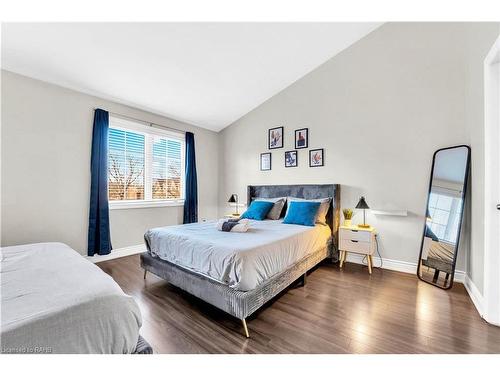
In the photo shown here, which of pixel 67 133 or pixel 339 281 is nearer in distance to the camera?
pixel 339 281

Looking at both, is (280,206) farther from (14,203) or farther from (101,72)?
(14,203)

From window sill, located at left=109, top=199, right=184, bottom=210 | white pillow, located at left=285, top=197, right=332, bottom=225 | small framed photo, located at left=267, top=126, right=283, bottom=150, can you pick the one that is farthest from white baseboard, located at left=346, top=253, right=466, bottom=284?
window sill, located at left=109, top=199, right=184, bottom=210

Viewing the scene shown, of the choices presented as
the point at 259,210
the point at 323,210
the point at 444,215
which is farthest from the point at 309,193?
the point at 444,215

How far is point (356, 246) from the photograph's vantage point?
2.94 meters

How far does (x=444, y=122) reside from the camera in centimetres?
265

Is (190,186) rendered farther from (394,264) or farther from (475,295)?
(475,295)

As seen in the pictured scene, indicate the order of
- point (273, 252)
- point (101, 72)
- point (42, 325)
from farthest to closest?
point (101, 72)
point (273, 252)
point (42, 325)

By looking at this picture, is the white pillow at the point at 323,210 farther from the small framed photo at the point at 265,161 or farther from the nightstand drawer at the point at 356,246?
the small framed photo at the point at 265,161

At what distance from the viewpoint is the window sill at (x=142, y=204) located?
346cm

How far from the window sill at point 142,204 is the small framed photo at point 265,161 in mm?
1785

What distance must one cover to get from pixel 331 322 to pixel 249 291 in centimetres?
74

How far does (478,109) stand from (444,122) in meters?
0.51

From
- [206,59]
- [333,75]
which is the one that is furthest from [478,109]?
[206,59]
